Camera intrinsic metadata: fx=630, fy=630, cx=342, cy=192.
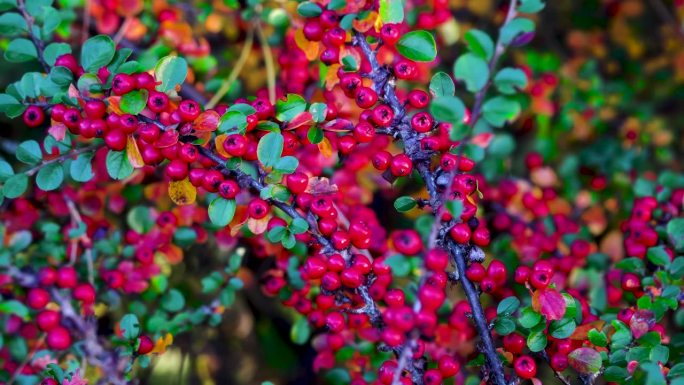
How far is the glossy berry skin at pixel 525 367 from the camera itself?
111 centimetres

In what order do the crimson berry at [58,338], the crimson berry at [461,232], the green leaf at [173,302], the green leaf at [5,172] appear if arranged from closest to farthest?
the crimson berry at [461,232] < the green leaf at [5,172] < the crimson berry at [58,338] < the green leaf at [173,302]

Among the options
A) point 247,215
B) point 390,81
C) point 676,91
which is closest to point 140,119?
point 247,215

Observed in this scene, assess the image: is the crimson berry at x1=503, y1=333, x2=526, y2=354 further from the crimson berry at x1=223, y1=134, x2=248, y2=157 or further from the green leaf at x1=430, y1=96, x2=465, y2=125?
the crimson berry at x1=223, y1=134, x2=248, y2=157

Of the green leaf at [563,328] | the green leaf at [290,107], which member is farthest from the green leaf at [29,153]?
the green leaf at [563,328]

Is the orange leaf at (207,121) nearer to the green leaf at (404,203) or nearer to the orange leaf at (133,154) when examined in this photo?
the orange leaf at (133,154)

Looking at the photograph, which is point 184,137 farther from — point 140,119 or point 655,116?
point 655,116

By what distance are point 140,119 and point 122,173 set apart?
104 mm

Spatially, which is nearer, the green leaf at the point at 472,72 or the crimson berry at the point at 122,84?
the green leaf at the point at 472,72

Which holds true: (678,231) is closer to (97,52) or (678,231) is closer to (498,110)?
(498,110)

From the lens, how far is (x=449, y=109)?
0.95 meters

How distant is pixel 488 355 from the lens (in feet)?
3.57

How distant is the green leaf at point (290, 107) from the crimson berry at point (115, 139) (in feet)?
0.95

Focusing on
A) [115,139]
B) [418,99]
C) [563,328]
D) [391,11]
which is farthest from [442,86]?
[115,139]

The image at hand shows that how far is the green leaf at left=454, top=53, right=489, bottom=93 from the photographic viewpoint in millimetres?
932
